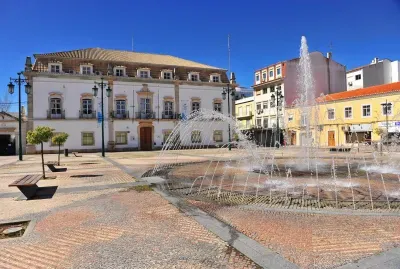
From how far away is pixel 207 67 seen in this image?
39.7 m

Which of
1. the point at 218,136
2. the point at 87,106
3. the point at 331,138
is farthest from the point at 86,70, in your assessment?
the point at 331,138

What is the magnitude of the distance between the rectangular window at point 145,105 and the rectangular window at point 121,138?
3.60 m

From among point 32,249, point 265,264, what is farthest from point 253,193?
point 32,249

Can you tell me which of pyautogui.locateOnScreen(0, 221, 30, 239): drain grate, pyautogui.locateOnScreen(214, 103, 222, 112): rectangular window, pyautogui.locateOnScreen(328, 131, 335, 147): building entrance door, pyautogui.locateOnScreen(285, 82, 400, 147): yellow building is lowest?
pyautogui.locateOnScreen(0, 221, 30, 239): drain grate

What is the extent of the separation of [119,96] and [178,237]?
3134cm

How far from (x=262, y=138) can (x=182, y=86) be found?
16.7m

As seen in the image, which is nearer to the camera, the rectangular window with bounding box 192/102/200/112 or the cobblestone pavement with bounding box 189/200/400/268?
the cobblestone pavement with bounding box 189/200/400/268

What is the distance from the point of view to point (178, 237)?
4703 mm

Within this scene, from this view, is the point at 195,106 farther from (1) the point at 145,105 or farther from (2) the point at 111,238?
(2) the point at 111,238

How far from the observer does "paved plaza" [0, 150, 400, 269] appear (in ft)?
12.5

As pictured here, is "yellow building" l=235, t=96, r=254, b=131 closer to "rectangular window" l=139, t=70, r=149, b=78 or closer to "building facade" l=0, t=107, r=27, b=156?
"rectangular window" l=139, t=70, r=149, b=78

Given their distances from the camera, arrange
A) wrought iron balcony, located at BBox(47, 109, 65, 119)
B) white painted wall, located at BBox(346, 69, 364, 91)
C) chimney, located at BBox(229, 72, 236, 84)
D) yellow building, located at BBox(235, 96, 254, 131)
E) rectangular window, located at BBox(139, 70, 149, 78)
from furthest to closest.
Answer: yellow building, located at BBox(235, 96, 254, 131) < white painted wall, located at BBox(346, 69, 364, 91) < chimney, located at BBox(229, 72, 236, 84) < rectangular window, located at BBox(139, 70, 149, 78) < wrought iron balcony, located at BBox(47, 109, 65, 119)

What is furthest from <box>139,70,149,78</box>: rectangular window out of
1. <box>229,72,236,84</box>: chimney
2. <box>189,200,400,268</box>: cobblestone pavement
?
<box>189,200,400,268</box>: cobblestone pavement

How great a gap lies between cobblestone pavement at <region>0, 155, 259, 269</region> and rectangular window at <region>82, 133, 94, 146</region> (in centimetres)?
2650
